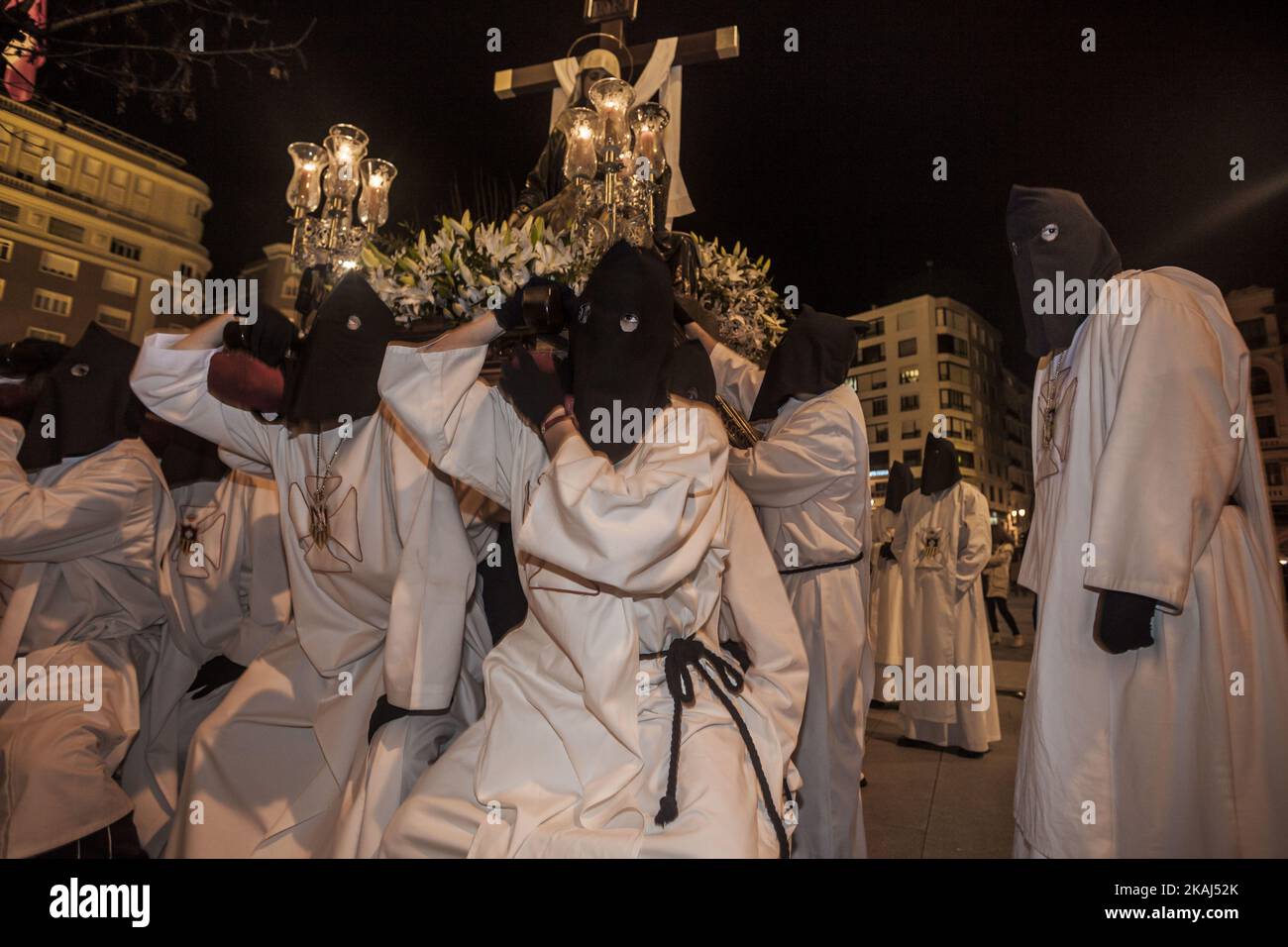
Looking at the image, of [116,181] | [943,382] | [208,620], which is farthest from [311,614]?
[943,382]

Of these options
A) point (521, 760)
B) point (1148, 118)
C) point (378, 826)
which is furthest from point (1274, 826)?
point (1148, 118)

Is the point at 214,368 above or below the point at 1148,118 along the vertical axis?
below

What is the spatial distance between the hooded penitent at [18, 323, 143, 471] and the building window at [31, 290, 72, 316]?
1077mm

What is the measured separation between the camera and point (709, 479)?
1734 mm

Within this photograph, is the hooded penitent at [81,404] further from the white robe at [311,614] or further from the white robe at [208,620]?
the white robe at [311,614]

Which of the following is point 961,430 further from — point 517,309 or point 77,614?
point 77,614

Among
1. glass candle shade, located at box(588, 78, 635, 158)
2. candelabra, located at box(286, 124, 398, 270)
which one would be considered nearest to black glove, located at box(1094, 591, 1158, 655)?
glass candle shade, located at box(588, 78, 635, 158)

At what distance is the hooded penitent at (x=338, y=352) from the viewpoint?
7.54ft

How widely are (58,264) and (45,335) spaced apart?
24.5 inches

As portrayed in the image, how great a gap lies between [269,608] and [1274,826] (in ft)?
11.3

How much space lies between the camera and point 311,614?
2.52 meters

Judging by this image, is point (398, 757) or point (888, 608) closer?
point (398, 757)
